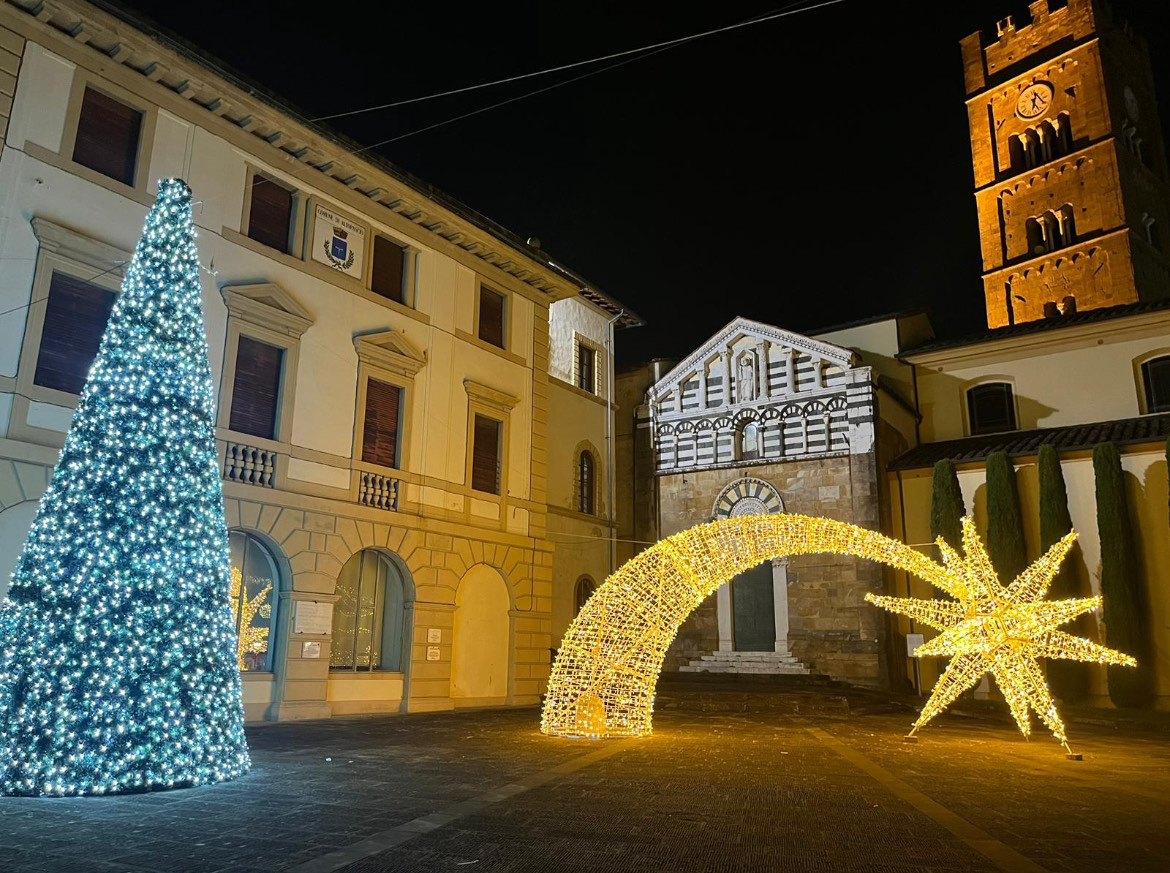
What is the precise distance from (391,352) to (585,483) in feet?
29.9

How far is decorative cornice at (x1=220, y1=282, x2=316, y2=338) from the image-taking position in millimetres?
15047

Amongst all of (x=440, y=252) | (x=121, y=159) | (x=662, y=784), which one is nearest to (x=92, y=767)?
(x=662, y=784)

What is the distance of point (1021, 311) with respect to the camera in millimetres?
41906

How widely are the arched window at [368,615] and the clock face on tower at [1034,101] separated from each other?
140ft

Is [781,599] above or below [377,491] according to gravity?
below

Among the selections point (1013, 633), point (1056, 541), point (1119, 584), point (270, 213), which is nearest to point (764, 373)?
point (1056, 541)

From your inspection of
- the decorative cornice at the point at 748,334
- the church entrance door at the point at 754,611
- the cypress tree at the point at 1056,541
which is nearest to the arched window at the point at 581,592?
the church entrance door at the point at 754,611

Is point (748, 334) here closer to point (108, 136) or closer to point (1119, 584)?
point (1119, 584)

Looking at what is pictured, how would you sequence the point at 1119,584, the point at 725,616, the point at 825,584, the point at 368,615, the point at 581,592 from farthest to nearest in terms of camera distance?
1. the point at 725,616
2. the point at 581,592
3. the point at 825,584
4. the point at 1119,584
5. the point at 368,615

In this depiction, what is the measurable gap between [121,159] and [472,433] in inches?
360

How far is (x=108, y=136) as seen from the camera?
1384cm

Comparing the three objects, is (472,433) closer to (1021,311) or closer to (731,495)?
(731,495)

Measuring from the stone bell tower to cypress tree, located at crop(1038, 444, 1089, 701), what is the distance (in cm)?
2106

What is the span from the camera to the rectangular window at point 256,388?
49.5 feet
